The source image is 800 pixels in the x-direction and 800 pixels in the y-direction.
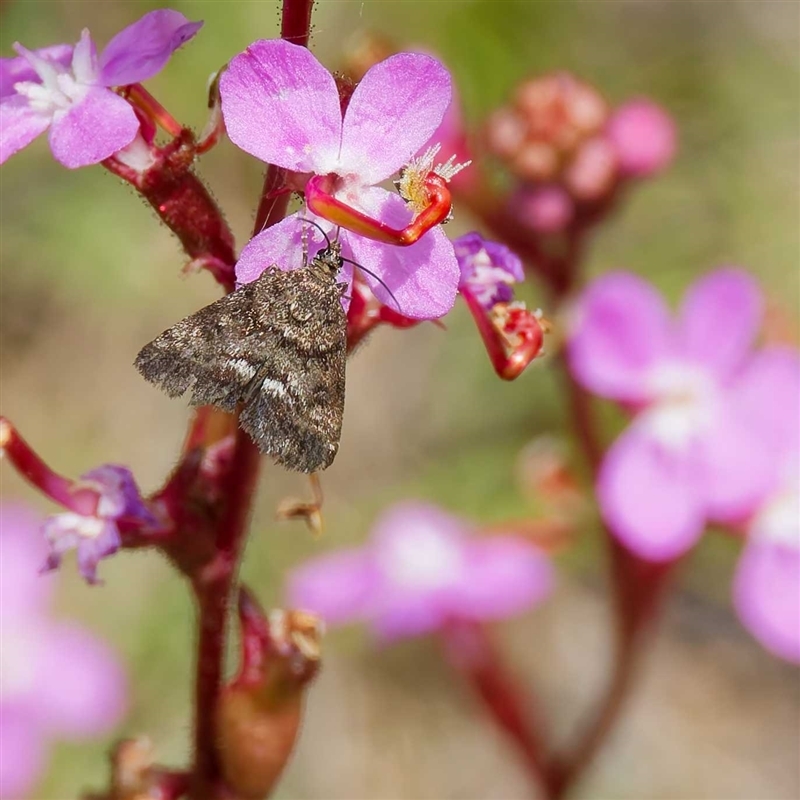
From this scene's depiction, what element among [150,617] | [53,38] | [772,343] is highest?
[53,38]

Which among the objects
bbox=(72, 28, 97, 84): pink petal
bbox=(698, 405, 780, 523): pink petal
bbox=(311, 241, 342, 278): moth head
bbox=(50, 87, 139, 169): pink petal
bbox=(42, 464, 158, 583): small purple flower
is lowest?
bbox=(698, 405, 780, 523): pink petal

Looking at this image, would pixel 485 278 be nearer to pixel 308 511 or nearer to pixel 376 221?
pixel 376 221

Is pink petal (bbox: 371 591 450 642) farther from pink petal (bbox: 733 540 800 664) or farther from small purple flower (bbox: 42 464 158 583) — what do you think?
small purple flower (bbox: 42 464 158 583)

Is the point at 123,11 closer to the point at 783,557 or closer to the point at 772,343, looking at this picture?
the point at 772,343

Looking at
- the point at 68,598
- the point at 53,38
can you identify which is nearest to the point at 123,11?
the point at 53,38

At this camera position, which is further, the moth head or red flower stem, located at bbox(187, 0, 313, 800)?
red flower stem, located at bbox(187, 0, 313, 800)

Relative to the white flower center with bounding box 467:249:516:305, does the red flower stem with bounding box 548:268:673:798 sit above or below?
below

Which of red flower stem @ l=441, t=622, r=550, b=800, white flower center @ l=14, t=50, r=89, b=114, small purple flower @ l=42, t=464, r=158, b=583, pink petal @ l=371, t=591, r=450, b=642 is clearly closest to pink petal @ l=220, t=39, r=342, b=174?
white flower center @ l=14, t=50, r=89, b=114
